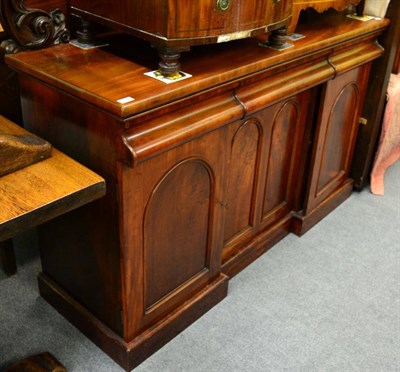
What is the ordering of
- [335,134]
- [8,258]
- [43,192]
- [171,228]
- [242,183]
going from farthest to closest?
[335,134], [8,258], [242,183], [171,228], [43,192]

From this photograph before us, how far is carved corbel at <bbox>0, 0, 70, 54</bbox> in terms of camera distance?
151 cm

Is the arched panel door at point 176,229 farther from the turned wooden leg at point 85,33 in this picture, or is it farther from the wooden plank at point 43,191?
the turned wooden leg at point 85,33

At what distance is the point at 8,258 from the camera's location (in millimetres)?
2111

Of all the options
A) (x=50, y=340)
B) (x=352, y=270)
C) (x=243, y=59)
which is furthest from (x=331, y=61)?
(x=50, y=340)

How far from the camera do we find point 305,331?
1965mm

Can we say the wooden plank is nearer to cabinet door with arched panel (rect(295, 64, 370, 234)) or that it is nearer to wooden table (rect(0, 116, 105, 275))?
wooden table (rect(0, 116, 105, 275))

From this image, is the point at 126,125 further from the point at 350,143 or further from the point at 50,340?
the point at 350,143

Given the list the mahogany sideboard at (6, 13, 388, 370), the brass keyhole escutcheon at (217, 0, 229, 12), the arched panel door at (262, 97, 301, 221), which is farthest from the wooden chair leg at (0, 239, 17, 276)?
the brass keyhole escutcheon at (217, 0, 229, 12)

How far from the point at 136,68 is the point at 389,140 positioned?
66.5 inches

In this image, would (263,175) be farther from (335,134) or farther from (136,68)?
(136,68)

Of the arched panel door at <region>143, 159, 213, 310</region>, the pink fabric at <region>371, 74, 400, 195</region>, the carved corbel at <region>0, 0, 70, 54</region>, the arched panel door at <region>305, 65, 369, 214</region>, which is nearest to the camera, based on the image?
the carved corbel at <region>0, 0, 70, 54</region>

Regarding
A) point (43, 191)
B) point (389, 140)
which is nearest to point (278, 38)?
point (43, 191)

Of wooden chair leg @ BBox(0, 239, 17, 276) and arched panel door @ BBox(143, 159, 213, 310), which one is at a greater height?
arched panel door @ BBox(143, 159, 213, 310)

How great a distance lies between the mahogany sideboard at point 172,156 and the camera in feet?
4.74
